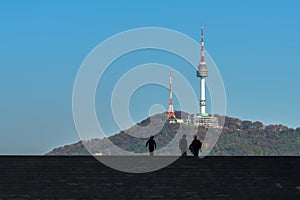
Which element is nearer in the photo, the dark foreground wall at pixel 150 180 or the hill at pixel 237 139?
the dark foreground wall at pixel 150 180

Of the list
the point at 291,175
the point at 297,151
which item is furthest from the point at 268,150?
the point at 291,175

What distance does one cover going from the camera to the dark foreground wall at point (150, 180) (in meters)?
24.5

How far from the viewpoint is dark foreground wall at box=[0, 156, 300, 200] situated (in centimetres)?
2448

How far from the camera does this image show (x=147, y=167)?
26922 mm

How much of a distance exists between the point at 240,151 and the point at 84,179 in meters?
105

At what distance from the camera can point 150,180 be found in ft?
84.2

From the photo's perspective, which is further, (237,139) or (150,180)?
(237,139)

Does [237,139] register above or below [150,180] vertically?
above

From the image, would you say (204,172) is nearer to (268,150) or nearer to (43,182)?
(43,182)

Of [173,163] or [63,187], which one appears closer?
[63,187]

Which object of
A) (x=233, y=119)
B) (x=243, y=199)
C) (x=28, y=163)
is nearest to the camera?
(x=243, y=199)

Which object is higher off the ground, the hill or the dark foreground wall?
the hill

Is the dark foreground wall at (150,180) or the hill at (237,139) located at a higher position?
the hill at (237,139)

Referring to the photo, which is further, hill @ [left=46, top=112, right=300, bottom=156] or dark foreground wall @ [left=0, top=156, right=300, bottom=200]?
hill @ [left=46, top=112, right=300, bottom=156]
